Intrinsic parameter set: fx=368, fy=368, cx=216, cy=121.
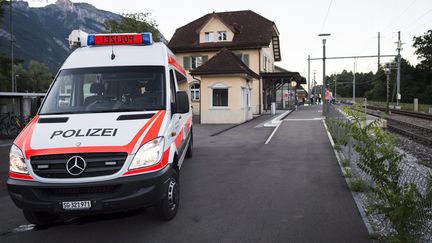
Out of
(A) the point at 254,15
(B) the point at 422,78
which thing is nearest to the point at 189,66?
(A) the point at 254,15

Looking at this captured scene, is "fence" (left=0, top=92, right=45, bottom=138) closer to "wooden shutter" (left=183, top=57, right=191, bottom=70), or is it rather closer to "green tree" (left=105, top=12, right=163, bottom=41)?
"wooden shutter" (left=183, top=57, right=191, bottom=70)

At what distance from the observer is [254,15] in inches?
1593

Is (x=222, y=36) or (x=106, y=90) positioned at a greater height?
(x=222, y=36)

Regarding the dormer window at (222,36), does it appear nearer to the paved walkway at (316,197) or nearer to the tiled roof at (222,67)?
the tiled roof at (222,67)

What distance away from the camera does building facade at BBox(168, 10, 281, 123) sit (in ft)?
79.0

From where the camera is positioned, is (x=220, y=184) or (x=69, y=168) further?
(x=220, y=184)

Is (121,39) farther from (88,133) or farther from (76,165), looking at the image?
(76,165)

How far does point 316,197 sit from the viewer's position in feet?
21.1

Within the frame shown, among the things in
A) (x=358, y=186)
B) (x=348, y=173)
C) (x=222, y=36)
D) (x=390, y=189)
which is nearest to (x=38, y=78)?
(x=222, y=36)

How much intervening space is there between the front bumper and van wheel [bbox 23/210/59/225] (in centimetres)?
56

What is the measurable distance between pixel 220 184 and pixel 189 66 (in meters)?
29.3

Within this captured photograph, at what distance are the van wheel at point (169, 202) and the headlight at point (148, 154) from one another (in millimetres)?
428

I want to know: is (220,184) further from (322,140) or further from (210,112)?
(210,112)

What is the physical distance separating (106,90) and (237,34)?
32.1 metres
